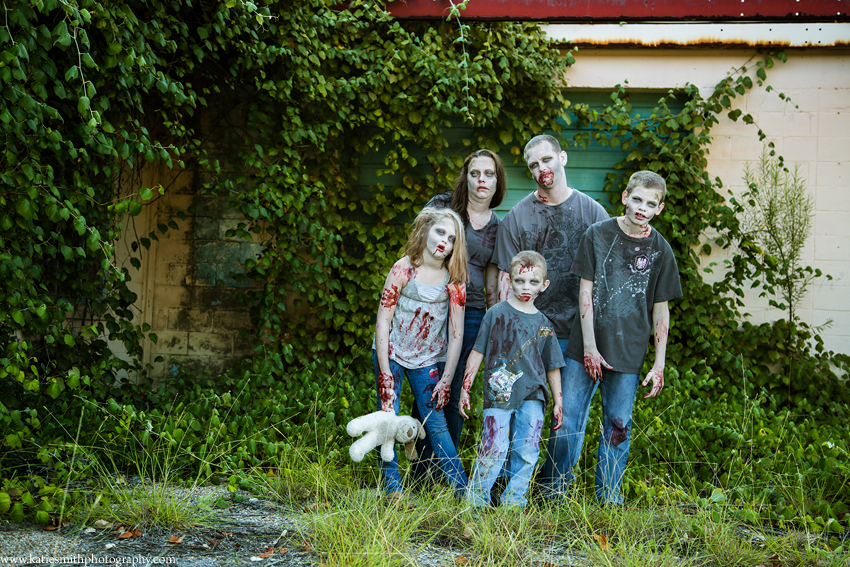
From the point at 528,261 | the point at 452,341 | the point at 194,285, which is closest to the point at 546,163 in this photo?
the point at 528,261

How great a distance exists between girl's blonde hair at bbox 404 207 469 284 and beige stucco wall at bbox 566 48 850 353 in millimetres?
3093

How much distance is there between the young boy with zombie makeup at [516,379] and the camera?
2.62 metres

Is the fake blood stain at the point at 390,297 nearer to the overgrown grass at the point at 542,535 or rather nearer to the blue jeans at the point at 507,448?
the blue jeans at the point at 507,448

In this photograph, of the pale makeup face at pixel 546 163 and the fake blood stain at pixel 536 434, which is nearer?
the fake blood stain at pixel 536 434

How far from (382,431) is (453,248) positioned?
0.86 m

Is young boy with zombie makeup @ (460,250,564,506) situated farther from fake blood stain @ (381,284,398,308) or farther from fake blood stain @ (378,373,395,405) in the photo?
fake blood stain @ (381,284,398,308)

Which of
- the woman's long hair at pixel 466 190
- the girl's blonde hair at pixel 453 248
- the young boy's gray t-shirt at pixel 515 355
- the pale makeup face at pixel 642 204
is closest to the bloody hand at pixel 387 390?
the young boy's gray t-shirt at pixel 515 355

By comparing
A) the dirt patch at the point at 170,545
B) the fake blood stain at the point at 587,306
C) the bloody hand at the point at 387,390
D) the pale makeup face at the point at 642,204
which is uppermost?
the pale makeup face at the point at 642,204

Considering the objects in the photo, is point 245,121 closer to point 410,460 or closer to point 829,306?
point 410,460

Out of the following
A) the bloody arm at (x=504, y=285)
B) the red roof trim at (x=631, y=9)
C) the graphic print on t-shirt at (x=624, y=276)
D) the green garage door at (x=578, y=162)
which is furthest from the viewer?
the green garage door at (x=578, y=162)

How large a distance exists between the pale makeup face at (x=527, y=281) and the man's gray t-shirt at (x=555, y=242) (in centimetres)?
24

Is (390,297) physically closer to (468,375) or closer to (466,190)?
(468,375)

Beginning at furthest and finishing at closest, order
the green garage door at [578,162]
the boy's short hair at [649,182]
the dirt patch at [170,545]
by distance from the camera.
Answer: the green garage door at [578,162]
the boy's short hair at [649,182]
the dirt patch at [170,545]

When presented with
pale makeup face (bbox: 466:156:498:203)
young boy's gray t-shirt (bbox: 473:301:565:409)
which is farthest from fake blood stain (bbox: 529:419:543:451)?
pale makeup face (bbox: 466:156:498:203)
